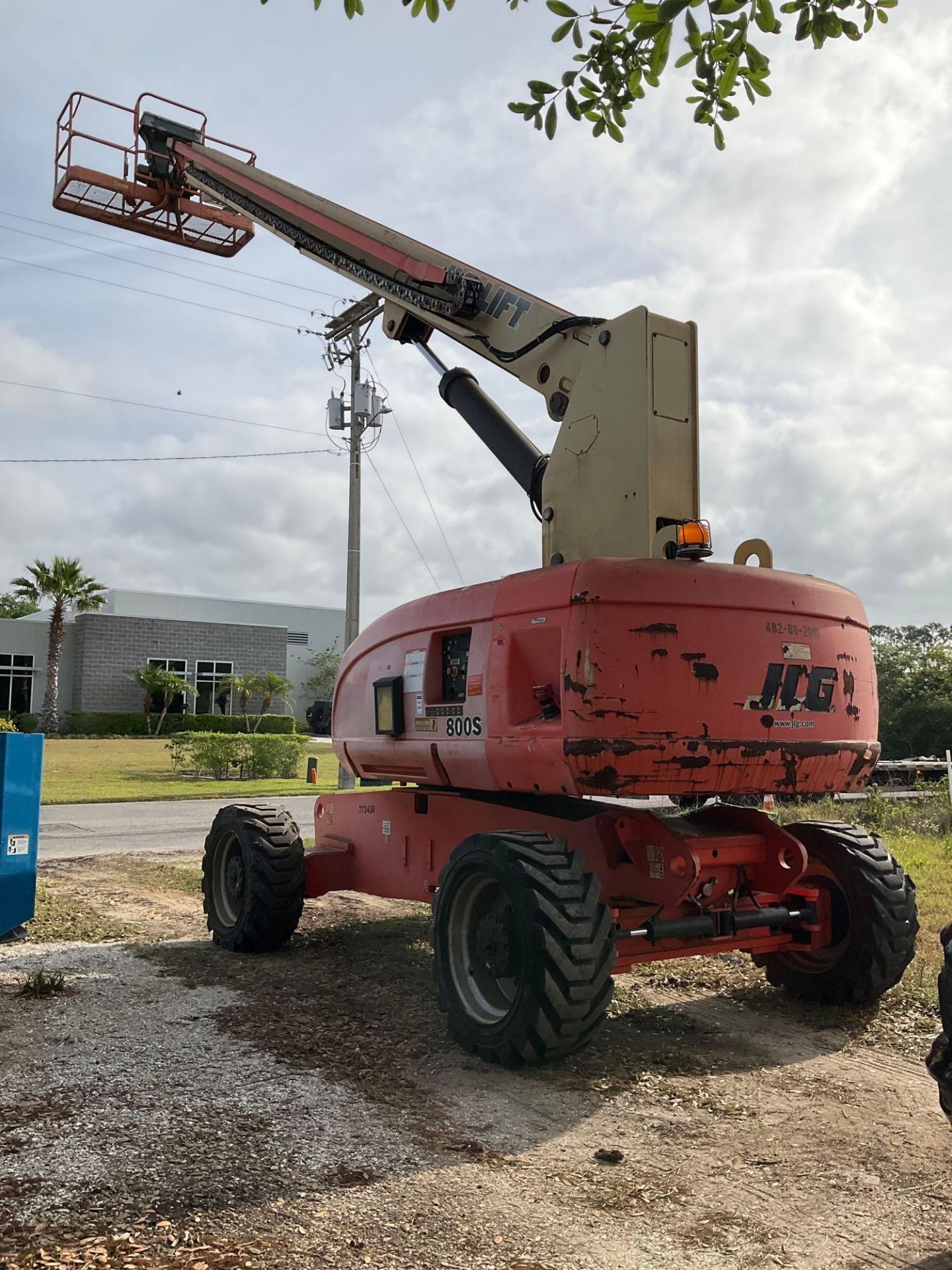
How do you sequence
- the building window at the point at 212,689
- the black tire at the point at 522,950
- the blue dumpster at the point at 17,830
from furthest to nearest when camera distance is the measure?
the building window at the point at 212,689, the blue dumpster at the point at 17,830, the black tire at the point at 522,950

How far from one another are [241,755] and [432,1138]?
23992 mm

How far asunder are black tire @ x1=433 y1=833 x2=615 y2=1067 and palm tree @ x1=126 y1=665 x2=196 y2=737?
41083 millimetres

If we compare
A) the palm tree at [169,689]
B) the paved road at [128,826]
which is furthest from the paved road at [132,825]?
the palm tree at [169,689]

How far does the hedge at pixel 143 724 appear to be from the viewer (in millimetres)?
44625

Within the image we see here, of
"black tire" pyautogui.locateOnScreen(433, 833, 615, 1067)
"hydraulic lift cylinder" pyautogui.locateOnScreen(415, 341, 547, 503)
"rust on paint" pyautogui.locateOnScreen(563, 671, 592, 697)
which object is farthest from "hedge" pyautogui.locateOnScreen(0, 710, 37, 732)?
"rust on paint" pyautogui.locateOnScreen(563, 671, 592, 697)

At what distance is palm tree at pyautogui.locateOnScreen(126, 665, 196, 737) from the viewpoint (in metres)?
45.8

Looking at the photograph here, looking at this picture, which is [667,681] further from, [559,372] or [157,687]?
[157,687]

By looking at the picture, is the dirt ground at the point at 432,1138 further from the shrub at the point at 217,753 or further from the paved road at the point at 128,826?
the shrub at the point at 217,753

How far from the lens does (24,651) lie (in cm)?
4784

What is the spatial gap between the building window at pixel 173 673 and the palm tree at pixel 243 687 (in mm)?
1940

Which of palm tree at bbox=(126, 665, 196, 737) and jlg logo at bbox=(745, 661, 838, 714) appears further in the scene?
palm tree at bbox=(126, 665, 196, 737)

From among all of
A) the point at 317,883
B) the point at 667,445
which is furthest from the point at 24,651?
the point at 667,445

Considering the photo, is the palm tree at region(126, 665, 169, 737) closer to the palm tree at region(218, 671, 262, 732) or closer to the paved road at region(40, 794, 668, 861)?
the palm tree at region(218, 671, 262, 732)

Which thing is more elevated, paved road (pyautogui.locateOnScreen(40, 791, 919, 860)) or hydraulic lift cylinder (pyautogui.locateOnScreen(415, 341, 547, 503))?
hydraulic lift cylinder (pyautogui.locateOnScreen(415, 341, 547, 503))
